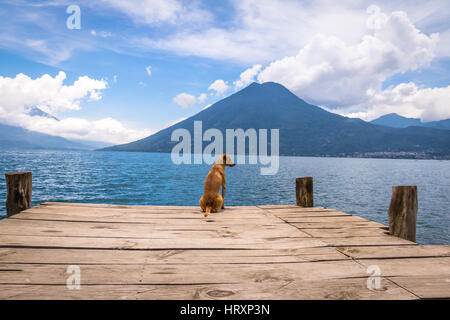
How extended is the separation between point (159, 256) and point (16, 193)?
12.5 feet

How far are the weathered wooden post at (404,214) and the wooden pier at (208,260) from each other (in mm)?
225

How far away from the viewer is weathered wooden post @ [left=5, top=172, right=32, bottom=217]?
15.3ft

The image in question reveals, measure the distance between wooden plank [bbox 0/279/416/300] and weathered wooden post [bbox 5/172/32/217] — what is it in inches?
134

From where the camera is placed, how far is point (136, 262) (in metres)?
2.64

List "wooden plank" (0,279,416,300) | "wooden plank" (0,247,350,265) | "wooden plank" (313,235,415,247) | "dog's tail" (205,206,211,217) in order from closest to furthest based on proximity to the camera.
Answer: "wooden plank" (0,279,416,300)
"wooden plank" (0,247,350,265)
"wooden plank" (313,235,415,247)
"dog's tail" (205,206,211,217)

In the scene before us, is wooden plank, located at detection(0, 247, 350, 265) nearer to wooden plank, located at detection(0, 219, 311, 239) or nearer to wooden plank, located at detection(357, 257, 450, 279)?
wooden plank, located at detection(357, 257, 450, 279)

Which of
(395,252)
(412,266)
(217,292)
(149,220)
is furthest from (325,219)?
(217,292)

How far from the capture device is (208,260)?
2738 mm

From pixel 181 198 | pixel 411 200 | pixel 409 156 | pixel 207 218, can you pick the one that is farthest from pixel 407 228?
pixel 409 156

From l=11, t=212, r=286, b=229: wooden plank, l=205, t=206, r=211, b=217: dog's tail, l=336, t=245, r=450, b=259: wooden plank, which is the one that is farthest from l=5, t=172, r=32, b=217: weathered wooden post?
l=336, t=245, r=450, b=259: wooden plank

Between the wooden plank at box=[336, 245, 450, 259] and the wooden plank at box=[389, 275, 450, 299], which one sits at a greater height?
the wooden plank at box=[389, 275, 450, 299]

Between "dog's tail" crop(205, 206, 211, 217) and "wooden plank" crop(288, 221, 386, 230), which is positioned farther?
"dog's tail" crop(205, 206, 211, 217)
